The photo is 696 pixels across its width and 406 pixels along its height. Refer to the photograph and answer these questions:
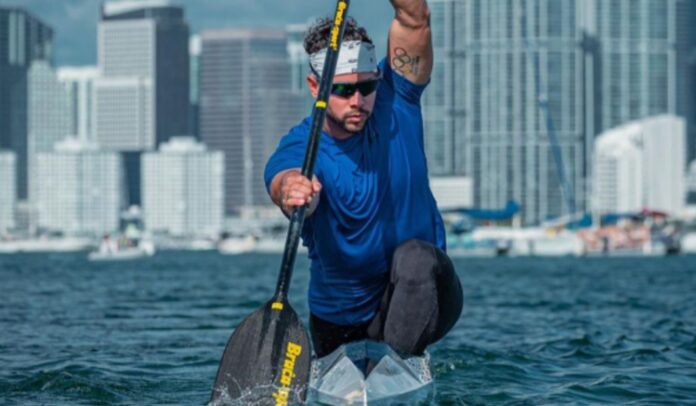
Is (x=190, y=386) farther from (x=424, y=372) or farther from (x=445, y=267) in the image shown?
(x=445, y=267)

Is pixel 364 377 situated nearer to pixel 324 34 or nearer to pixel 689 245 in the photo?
pixel 324 34

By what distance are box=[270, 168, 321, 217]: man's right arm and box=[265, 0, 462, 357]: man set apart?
0.03 metres

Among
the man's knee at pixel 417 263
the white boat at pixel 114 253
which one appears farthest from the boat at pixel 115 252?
the man's knee at pixel 417 263

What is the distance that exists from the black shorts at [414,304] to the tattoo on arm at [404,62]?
1016mm

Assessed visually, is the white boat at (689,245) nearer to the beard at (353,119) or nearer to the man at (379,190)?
the man at (379,190)

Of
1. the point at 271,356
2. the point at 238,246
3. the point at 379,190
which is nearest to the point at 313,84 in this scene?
the point at 379,190

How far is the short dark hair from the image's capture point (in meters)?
8.95

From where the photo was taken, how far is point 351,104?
8734 millimetres

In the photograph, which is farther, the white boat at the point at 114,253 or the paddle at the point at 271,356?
the white boat at the point at 114,253

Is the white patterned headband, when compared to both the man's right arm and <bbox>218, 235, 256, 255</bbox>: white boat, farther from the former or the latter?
<bbox>218, 235, 256, 255</bbox>: white boat

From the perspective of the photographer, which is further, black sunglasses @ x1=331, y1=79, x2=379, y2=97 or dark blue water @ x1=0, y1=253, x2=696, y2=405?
dark blue water @ x1=0, y1=253, x2=696, y2=405

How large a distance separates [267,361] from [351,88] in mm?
1618

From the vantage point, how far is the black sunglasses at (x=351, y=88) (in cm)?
874

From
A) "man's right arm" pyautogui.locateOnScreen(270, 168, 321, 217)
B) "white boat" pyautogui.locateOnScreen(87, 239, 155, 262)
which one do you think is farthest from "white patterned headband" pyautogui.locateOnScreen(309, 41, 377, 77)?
"white boat" pyautogui.locateOnScreen(87, 239, 155, 262)
